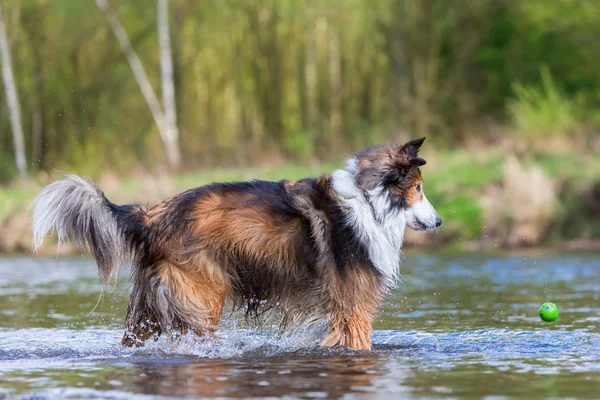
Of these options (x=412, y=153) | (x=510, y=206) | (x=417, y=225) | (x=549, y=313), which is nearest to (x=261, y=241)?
(x=417, y=225)

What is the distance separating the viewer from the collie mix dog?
8.20 meters

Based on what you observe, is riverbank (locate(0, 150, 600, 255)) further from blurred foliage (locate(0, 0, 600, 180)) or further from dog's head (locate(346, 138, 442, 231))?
dog's head (locate(346, 138, 442, 231))

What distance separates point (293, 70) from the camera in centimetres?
3416

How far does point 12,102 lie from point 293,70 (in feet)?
30.6

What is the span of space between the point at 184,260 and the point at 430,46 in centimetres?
2501

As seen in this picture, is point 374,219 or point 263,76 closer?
point 374,219

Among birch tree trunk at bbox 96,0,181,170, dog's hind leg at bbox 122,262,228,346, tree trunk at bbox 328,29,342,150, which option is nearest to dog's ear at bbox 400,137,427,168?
dog's hind leg at bbox 122,262,228,346

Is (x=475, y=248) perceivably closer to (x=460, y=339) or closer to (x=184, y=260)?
(x=460, y=339)

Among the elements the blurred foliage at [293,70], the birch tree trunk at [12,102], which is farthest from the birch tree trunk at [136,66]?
the birch tree trunk at [12,102]

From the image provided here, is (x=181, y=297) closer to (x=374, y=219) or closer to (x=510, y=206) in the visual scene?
(x=374, y=219)

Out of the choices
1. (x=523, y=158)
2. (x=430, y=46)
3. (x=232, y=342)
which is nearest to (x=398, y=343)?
(x=232, y=342)

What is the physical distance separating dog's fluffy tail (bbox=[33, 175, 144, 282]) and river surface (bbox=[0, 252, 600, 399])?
840 millimetres

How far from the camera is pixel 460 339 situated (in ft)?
31.2

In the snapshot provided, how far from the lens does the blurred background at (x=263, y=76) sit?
104 feet
